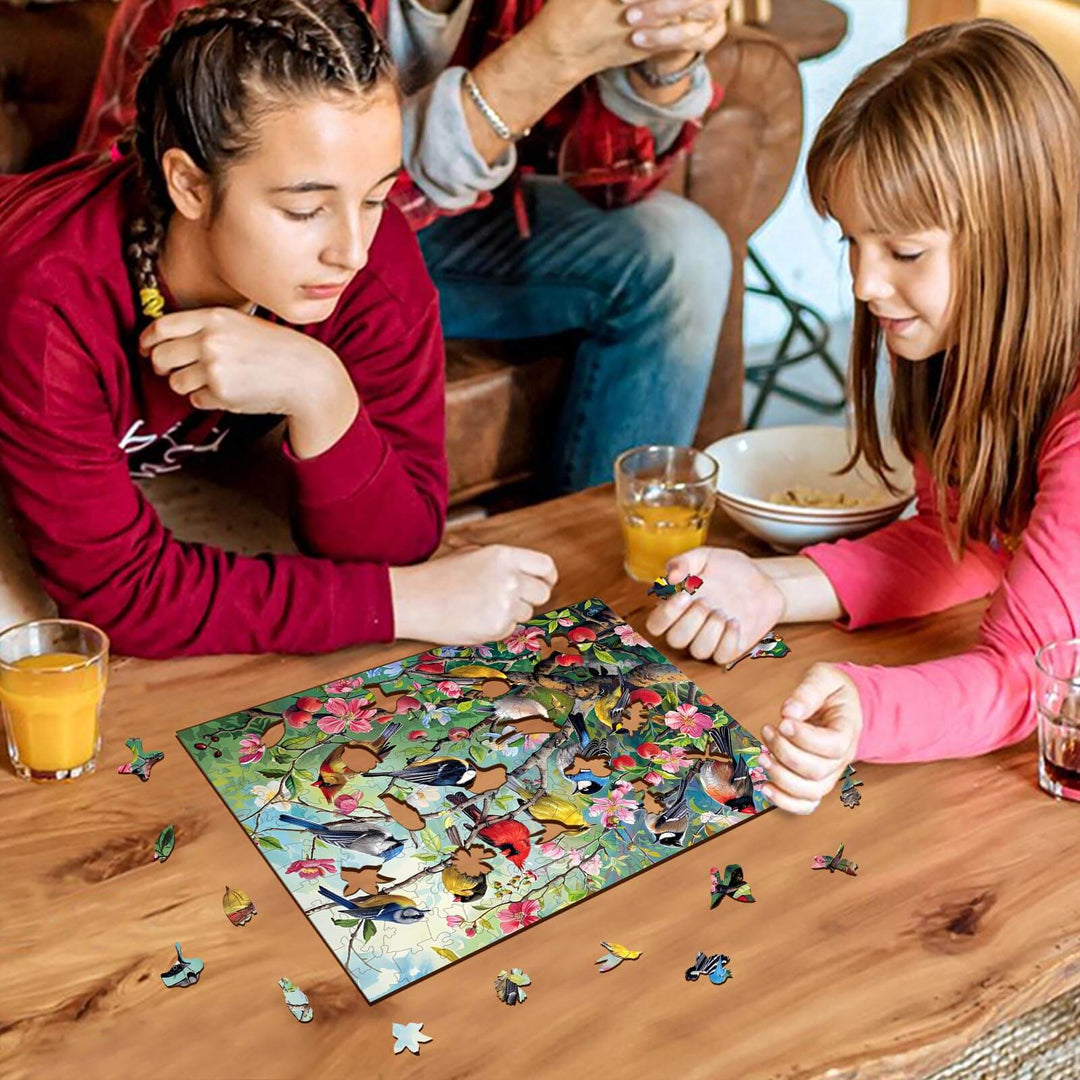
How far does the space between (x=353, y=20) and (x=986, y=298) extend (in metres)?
0.60

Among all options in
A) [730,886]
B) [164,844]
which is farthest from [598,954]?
[164,844]

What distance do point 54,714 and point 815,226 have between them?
8.53 ft

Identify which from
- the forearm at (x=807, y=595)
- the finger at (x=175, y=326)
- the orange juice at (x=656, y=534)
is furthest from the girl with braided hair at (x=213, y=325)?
the forearm at (x=807, y=595)

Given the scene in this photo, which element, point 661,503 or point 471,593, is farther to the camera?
point 661,503

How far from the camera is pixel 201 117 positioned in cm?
124

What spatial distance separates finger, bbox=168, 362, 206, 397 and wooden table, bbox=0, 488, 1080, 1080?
34cm

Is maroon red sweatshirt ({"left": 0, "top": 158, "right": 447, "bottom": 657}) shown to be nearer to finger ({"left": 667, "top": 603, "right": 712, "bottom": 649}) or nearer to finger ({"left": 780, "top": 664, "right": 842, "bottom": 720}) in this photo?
finger ({"left": 667, "top": 603, "right": 712, "bottom": 649})

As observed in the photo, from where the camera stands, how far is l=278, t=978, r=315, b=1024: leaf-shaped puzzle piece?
0.91 m

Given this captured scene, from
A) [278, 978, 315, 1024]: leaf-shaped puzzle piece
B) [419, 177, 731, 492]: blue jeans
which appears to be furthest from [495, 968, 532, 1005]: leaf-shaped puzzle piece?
[419, 177, 731, 492]: blue jeans

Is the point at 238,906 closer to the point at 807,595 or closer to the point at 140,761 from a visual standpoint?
the point at 140,761

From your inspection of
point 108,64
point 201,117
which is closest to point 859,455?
point 201,117

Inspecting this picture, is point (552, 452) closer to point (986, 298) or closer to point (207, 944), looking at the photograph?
point (986, 298)

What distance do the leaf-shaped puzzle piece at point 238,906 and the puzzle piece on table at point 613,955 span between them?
0.78 feet

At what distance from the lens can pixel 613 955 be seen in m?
0.96
